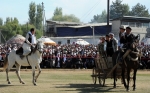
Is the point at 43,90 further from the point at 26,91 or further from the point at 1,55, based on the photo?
the point at 1,55

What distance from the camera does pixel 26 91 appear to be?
47.9 ft

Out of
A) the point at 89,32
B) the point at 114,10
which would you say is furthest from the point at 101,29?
the point at 114,10

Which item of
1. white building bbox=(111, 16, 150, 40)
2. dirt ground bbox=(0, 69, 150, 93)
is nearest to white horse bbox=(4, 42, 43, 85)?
dirt ground bbox=(0, 69, 150, 93)

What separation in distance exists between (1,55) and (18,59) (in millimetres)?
15211

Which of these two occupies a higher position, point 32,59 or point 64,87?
point 32,59

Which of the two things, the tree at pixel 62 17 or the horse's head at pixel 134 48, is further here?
the tree at pixel 62 17

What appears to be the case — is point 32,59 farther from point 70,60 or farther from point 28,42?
point 70,60

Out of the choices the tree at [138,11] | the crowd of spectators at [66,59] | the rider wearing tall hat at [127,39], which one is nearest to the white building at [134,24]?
the crowd of spectators at [66,59]

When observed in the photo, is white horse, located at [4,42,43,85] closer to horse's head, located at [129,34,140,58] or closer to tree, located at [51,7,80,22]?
horse's head, located at [129,34,140,58]

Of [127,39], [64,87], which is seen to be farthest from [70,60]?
[127,39]

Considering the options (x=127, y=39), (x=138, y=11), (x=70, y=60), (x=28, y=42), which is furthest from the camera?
(x=138, y=11)

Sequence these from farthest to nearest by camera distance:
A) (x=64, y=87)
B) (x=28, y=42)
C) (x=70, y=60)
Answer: (x=70, y=60)
(x=28, y=42)
(x=64, y=87)

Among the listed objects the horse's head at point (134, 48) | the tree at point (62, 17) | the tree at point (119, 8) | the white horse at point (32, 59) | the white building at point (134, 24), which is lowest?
the white horse at point (32, 59)

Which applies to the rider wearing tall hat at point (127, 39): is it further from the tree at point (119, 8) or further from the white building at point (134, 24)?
the tree at point (119, 8)
